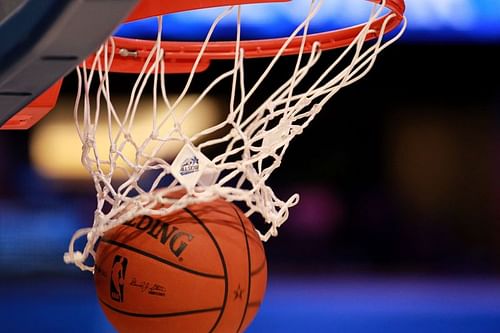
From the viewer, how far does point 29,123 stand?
138 centimetres

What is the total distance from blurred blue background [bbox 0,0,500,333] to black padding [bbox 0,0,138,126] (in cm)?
299

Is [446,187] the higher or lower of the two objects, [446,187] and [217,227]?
the higher

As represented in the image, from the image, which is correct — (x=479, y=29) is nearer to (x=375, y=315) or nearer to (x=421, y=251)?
(x=421, y=251)

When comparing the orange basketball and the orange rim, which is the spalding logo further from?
the orange rim

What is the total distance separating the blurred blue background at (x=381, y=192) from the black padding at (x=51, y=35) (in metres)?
2.99

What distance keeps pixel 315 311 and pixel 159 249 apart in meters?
2.23

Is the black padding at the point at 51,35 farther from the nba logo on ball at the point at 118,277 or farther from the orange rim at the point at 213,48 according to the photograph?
the orange rim at the point at 213,48

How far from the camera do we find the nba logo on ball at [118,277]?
121cm

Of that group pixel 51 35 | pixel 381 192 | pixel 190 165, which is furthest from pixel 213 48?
pixel 381 192

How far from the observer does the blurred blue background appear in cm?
396

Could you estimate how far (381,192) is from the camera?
13.6ft

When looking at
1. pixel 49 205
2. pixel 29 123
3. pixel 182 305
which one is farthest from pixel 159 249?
pixel 49 205

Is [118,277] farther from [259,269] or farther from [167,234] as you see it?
[259,269]

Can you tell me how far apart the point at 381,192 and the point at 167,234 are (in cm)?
306
